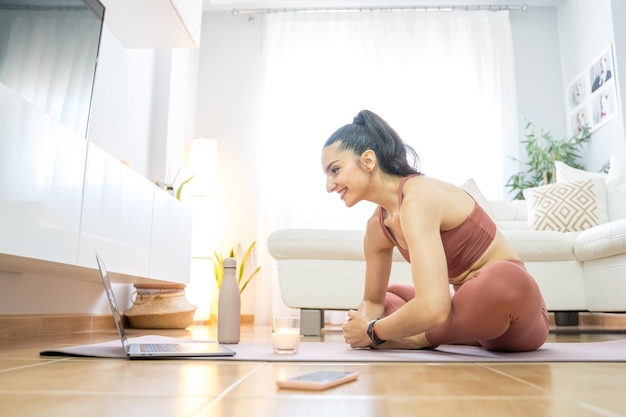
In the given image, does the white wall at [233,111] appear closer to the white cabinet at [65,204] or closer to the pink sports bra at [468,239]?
the white cabinet at [65,204]

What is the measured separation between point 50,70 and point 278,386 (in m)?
1.68

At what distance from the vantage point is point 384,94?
530cm

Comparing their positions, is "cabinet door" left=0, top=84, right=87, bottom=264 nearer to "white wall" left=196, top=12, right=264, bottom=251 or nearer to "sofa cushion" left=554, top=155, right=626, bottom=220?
"sofa cushion" left=554, top=155, right=626, bottom=220

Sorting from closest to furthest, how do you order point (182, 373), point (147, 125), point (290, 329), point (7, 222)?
point (182, 373) < point (290, 329) < point (7, 222) < point (147, 125)

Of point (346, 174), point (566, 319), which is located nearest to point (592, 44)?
point (566, 319)

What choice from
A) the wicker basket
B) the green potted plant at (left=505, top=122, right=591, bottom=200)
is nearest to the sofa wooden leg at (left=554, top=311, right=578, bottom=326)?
the green potted plant at (left=505, top=122, right=591, bottom=200)

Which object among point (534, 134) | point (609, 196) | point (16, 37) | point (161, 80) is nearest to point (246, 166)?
point (161, 80)

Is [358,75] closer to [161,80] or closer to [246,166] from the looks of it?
[246,166]

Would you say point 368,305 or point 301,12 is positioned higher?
point 301,12

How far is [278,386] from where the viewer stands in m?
0.84

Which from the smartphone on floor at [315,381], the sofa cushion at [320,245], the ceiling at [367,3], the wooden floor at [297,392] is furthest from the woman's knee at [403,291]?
the ceiling at [367,3]

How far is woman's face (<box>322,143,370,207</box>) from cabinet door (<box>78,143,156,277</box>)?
1.04m

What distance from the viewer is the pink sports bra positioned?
1.49m

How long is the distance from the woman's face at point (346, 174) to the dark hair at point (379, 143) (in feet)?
0.08
